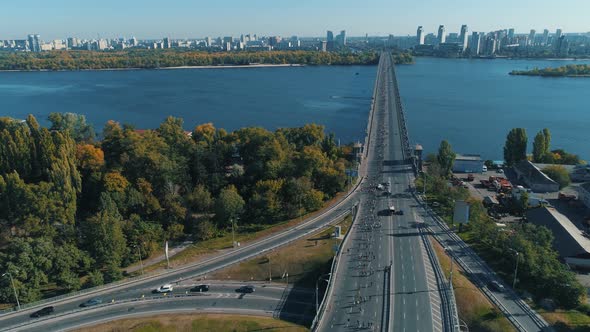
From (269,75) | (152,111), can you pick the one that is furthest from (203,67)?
(152,111)

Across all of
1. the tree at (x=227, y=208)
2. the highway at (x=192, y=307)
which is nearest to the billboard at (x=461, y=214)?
the highway at (x=192, y=307)

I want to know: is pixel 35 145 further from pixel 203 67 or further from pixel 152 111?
pixel 203 67

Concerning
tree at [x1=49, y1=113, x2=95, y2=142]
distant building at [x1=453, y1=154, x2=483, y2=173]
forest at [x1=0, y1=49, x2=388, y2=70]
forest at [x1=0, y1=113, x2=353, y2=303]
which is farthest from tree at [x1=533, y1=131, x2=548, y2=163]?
forest at [x1=0, y1=49, x2=388, y2=70]

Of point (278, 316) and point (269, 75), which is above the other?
point (269, 75)

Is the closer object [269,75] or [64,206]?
[64,206]

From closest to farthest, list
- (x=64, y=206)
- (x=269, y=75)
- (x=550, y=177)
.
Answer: (x=64, y=206) < (x=550, y=177) < (x=269, y=75)

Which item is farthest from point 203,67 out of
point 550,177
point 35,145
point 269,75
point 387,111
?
point 550,177

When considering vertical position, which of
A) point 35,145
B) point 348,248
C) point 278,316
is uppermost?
point 35,145

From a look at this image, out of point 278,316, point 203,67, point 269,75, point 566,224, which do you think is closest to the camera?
point 278,316
